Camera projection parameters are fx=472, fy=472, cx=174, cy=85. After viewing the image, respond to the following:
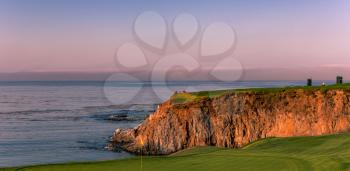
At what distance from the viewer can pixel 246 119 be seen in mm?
34375

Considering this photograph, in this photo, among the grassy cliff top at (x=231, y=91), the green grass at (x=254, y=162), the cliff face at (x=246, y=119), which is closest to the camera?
the green grass at (x=254, y=162)

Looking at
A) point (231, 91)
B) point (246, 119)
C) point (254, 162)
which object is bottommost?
point (246, 119)

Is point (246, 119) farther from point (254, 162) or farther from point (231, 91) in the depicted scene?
point (254, 162)

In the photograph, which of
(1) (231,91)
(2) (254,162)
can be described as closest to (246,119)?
(1) (231,91)

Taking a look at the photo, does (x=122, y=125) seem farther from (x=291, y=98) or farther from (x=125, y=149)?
(x=291, y=98)

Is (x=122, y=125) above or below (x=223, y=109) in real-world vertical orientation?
below

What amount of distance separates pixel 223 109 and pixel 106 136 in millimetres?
19181

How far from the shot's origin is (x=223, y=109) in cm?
3503

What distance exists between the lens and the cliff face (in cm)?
3262

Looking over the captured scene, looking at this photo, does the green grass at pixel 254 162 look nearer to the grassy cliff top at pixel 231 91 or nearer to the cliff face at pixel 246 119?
the cliff face at pixel 246 119

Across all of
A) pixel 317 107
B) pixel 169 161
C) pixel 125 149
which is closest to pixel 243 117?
pixel 317 107

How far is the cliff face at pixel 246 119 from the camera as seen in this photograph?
32625 millimetres

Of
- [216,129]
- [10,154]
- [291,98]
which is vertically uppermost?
[291,98]

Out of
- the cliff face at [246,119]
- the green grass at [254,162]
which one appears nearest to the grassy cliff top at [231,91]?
the cliff face at [246,119]
